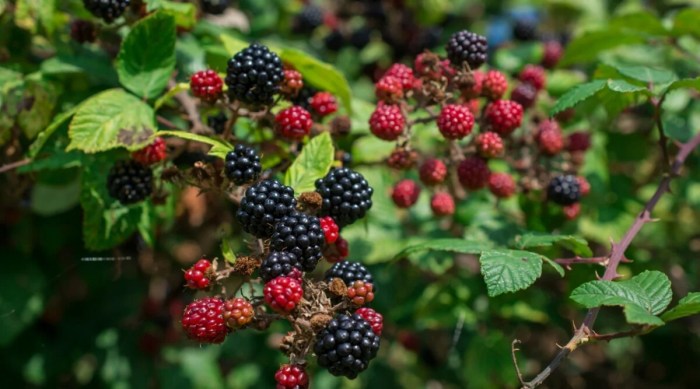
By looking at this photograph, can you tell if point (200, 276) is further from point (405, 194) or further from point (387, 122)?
point (405, 194)

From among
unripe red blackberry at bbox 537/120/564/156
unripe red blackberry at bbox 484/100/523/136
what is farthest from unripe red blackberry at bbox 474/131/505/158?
unripe red blackberry at bbox 537/120/564/156

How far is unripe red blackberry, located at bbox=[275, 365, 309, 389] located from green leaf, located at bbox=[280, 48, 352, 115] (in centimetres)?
116

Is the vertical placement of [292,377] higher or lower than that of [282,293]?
lower

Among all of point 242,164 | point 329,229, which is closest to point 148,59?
point 242,164

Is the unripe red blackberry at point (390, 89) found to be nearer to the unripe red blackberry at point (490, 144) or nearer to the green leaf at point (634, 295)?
the unripe red blackberry at point (490, 144)

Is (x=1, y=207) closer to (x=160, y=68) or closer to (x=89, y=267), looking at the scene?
(x=89, y=267)

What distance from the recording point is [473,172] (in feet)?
8.11

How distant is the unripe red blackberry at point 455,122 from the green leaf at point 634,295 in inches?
26.4

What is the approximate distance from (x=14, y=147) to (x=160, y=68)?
65cm

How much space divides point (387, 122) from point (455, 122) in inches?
8.8

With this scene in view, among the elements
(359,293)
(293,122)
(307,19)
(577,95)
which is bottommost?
(307,19)

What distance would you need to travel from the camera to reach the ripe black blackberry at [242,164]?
1961 millimetres

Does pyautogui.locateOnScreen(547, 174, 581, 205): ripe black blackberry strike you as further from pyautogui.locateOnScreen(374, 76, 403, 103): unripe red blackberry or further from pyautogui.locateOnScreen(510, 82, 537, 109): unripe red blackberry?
pyautogui.locateOnScreen(374, 76, 403, 103): unripe red blackberry

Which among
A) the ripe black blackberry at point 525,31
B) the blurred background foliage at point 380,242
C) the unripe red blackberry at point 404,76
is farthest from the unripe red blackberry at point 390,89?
the ripe black blackberry at point 525,31
